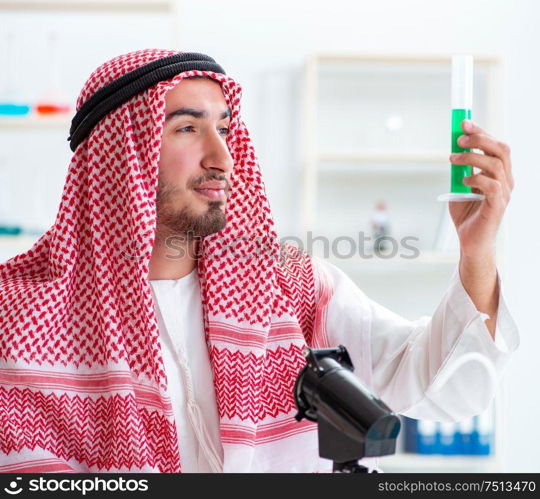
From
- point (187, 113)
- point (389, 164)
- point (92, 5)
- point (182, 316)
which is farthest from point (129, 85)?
point (389, 164)

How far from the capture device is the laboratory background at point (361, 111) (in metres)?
3.39

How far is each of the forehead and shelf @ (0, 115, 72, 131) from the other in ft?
4.68

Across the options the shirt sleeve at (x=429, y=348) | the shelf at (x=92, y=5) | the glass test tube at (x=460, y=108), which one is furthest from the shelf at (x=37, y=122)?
the glass test tube at (x=460, y=108)

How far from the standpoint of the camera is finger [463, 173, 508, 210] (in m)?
1.30

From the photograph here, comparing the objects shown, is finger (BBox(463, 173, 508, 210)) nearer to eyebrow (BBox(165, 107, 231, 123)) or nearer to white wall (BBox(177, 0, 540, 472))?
eyebrow (BBox(165, 107, 231, 123))

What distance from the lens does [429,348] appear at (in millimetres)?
1529

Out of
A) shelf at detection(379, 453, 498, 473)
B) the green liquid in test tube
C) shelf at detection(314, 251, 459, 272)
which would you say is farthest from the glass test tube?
shelf at detection(379, 453, 498, 473)

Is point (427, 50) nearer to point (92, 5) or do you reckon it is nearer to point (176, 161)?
point (92, 5)

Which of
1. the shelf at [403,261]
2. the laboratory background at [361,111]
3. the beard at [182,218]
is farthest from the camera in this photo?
the laboratory background at [361,111]

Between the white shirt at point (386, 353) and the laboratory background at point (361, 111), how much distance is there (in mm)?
1656

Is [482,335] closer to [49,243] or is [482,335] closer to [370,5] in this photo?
[49,243]

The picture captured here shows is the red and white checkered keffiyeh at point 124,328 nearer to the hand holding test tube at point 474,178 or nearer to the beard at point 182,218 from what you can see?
the beard at point 182,218

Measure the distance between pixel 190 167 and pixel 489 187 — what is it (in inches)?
26.4
